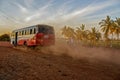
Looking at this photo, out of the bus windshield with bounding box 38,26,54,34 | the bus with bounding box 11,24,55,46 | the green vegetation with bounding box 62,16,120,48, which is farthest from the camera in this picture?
the green vegetation with bounding box 62,16,120,48

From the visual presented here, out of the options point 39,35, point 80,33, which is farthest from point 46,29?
point 80,33

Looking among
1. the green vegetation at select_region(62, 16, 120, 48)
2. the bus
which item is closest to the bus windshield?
the bus

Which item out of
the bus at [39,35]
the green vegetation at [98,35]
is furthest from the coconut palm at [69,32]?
the bus at [39,35]

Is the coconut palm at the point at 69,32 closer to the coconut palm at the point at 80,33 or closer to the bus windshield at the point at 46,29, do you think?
the coconut palm at the point at 80,33

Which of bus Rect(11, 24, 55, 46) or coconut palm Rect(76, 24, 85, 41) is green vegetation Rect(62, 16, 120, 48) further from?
bus Rect(11, 24, 55, 46)

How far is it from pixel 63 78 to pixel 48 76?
2.59ft

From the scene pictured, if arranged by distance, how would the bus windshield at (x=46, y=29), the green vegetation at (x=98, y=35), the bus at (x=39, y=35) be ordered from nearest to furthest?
the bus at (x=39, y=35)
the bus windshield at (x=46, y=29)
the green vegetation at (x=98, y=35)

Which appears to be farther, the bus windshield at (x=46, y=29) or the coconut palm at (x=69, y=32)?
the coconut palm at (x=69, y=32)

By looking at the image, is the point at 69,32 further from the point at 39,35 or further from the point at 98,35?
the point at 39,35

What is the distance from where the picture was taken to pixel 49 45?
25812 millimetres

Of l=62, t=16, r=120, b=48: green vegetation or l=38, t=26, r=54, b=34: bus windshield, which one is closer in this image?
l=38, t=26, r=54, b=34: bus windshield

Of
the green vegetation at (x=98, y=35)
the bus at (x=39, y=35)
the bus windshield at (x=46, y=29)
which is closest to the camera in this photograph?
the bus at (x=39, y=35)

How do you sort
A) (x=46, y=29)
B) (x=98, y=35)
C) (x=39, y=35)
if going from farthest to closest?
(x=98, y=35)
(x=46, y=29)
(x=39, y=35)

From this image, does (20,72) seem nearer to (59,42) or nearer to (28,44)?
(28,44)
